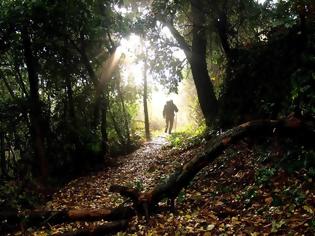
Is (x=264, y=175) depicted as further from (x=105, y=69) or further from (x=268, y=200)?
(x=105, y=69)

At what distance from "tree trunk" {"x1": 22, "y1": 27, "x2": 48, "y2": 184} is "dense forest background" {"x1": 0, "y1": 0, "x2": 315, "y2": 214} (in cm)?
3

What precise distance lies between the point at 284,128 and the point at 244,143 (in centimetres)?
263

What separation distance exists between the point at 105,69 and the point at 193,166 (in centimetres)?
931

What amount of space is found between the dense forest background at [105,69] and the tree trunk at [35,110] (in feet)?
0.09

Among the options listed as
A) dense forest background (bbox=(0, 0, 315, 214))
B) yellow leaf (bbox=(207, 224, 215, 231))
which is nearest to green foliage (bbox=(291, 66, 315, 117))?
dense forest background (bbox=(0, 0, 315, 214))

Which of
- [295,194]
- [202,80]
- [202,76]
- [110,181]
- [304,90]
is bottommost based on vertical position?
[110,181]

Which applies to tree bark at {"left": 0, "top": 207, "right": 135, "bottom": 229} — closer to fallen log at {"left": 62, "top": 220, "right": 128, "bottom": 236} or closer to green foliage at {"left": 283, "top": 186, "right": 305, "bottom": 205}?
fallen log at {"left": 62, "top": 220, "right": 128, "bottom": 236}

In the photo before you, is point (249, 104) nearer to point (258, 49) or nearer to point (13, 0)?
point (258, 49)

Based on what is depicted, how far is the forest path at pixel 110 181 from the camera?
9.29 m

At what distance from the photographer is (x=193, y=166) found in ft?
22.7

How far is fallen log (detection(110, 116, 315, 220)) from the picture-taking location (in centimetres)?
673

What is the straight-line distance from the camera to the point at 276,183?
664cm

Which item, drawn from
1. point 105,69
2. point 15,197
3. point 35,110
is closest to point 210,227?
point 15,197

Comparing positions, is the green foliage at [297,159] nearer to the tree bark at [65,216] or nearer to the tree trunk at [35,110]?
the tree bark at [65,216]
